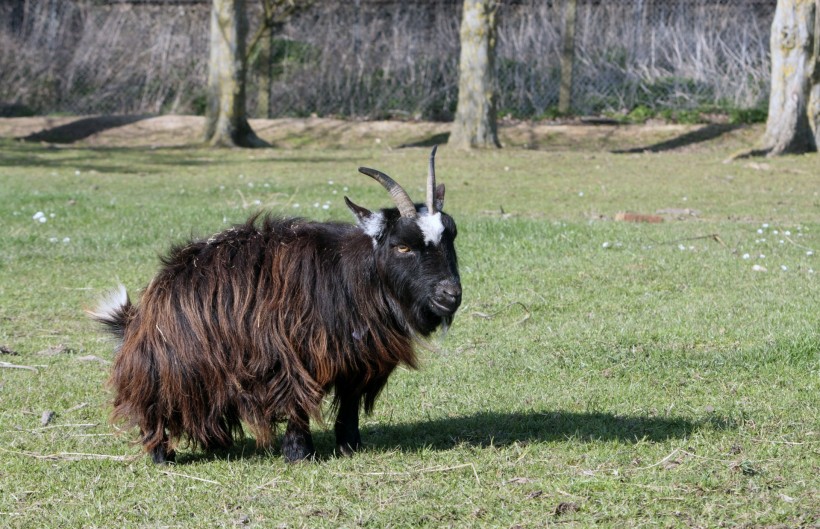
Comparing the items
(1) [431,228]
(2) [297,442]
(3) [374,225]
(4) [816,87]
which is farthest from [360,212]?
(4) [816,87]

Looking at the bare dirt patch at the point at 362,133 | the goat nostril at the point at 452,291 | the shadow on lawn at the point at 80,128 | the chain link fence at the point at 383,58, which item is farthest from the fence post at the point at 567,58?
the goat nostril at the point at 452,291

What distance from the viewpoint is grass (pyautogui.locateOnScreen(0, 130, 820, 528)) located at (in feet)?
16.0

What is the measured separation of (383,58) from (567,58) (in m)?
4.46

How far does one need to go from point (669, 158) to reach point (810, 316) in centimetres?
1154

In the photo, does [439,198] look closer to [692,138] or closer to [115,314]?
[115,314]

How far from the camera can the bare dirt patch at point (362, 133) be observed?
71.0 ft

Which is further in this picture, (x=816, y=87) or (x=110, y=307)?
(x=816, y=87)

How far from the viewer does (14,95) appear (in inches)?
1018

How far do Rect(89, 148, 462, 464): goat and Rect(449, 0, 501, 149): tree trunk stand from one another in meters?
14.4

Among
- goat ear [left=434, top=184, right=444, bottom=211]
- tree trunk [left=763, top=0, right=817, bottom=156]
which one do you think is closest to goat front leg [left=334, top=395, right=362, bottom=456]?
goat ear [left=434, top=184, right=444, bottom=211]

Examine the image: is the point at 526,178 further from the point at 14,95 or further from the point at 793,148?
A: the point at 14,95

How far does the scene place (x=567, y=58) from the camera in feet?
77.5

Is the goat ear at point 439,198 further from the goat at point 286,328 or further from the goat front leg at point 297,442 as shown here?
the goat front leg at point 297,442

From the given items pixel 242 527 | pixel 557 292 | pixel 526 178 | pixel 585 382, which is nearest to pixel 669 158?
pixel 526 178
